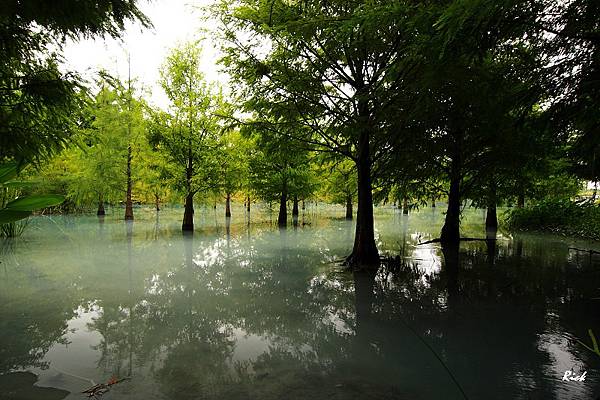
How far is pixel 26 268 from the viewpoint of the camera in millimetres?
9969

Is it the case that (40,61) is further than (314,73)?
No

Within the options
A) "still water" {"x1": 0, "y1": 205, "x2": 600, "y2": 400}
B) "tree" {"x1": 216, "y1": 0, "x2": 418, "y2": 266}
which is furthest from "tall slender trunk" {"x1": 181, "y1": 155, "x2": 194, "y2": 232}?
"tree" {"x1": 216, "y1": 0, "x2": 418, "y2": 266}

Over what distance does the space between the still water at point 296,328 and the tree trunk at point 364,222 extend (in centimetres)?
65

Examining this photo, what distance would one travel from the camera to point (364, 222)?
427 inches

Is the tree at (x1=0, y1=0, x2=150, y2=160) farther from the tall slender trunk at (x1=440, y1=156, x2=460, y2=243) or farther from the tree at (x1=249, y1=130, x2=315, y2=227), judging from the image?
the tree at (x1=249, y1=130, x2=315, y2=227)

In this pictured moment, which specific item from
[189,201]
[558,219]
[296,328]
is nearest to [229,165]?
[189,201]

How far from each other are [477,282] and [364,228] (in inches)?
136

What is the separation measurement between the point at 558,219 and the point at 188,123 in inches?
865

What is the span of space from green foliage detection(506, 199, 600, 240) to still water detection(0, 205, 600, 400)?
6.58 metres

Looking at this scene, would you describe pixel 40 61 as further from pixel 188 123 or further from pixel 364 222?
pixel 188 123

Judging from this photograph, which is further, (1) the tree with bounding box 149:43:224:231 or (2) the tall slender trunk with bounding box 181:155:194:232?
(2) the tall slender trunk with bounding box 181:155:194:232

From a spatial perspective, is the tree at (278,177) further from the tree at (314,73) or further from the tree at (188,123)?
the tree at (314,73)

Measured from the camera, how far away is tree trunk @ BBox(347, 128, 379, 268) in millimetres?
10688

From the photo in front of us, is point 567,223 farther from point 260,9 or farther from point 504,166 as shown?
point 260,9
